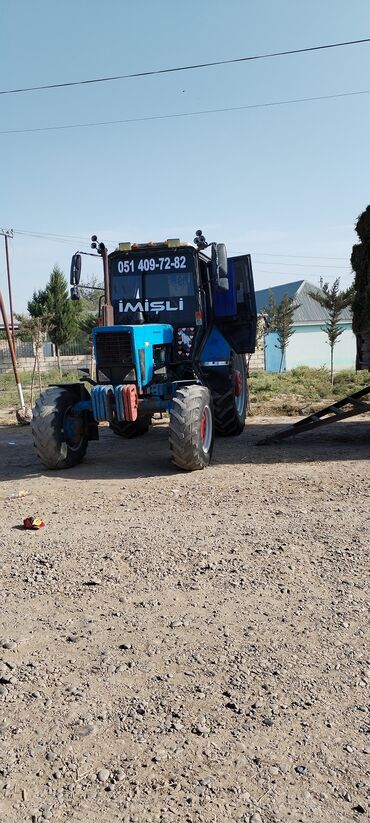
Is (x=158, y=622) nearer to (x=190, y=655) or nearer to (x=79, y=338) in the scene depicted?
(x=190, y=655)

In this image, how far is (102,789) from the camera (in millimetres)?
2461

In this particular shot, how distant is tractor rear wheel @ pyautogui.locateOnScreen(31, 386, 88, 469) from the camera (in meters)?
7.90

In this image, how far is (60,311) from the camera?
118ft

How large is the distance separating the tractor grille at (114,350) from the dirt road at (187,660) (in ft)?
7.36

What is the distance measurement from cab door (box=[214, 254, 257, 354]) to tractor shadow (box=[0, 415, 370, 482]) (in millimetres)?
1540

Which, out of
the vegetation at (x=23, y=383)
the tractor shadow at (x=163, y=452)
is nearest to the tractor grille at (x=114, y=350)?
the tractor shadow at (x=163, y=452)

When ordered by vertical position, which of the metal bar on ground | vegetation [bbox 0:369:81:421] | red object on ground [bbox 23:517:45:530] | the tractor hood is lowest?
vegetation [bbox 0:369:81:421]

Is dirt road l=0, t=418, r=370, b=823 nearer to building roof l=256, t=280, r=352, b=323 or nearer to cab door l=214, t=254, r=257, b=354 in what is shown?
cab door l=214, t=254, r=257, b=354

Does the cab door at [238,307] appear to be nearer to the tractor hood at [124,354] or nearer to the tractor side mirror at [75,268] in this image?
the tractor hood at [124,354]

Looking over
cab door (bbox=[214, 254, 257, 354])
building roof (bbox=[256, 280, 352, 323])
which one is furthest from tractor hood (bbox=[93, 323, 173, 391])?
building roof (bbox=[256, 280, 352, 323])

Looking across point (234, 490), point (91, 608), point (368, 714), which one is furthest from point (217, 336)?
point (368, 714)

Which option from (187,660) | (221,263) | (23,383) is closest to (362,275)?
(221,263)

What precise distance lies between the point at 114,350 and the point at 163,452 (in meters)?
1.87

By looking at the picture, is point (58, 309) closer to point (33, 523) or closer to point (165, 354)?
point (165, 354)
